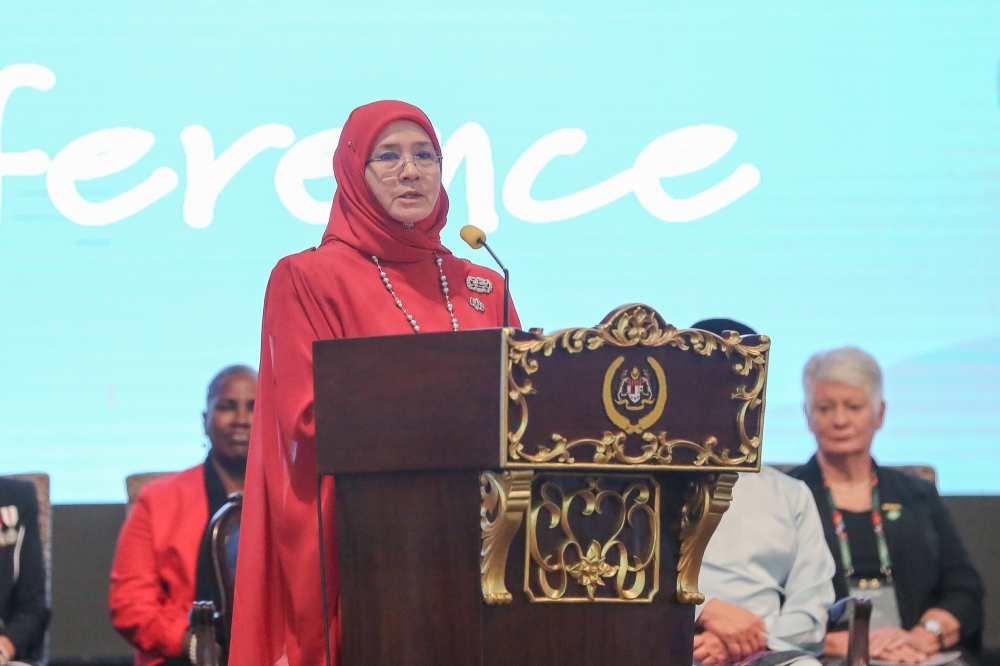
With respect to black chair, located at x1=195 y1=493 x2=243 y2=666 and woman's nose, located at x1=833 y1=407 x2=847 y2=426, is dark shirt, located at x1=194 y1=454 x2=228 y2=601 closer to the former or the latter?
black chair, located at x1=195 y1=493 x2=243 y2=666

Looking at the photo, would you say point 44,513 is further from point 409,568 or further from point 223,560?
point 409,568

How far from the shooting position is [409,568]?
5.78 ft

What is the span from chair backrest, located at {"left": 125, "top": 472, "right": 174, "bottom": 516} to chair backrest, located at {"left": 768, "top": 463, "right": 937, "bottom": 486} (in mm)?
1786

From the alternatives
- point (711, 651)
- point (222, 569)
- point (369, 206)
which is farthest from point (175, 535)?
point (369, 206)

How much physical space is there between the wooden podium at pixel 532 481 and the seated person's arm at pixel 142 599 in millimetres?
1723

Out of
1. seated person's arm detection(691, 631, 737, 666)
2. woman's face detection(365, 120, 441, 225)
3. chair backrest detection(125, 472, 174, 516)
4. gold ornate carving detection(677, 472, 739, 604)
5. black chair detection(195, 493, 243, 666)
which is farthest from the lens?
chair backrest detection(125, 472, 174, 516)

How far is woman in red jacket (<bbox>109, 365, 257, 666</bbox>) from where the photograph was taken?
11.1 ft

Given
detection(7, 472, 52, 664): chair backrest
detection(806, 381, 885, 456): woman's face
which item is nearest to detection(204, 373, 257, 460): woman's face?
detection(7, 472, 52, 664): chair backrest

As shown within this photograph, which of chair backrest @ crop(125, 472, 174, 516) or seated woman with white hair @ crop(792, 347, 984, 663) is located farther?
chair backrest @ crop(125, 472, 174, 516)

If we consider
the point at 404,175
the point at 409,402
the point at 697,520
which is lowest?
the point at 697,520

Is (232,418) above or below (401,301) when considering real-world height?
below

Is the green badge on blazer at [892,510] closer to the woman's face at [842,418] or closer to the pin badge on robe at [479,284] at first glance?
the woman's face at [842,418]

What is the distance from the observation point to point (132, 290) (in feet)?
13.1

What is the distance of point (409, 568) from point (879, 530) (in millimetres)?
2312
